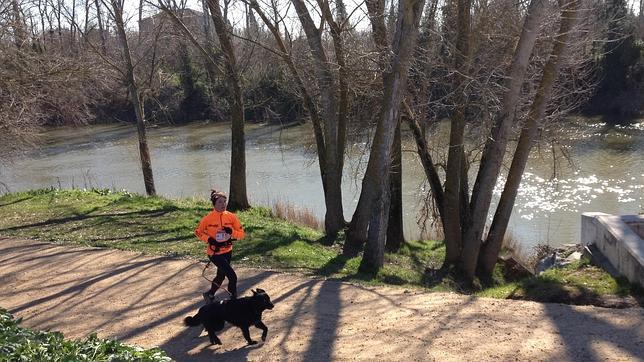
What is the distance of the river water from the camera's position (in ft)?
63.9

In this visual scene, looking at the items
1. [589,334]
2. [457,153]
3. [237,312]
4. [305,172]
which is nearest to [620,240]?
[589,334]

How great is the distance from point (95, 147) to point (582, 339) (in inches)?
1337

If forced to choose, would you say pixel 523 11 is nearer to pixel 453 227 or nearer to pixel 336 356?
pixel 453 227

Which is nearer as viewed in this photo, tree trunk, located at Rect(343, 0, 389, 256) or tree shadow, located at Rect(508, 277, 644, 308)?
tree shadow, located at Rect(508, 277, 644, 308)

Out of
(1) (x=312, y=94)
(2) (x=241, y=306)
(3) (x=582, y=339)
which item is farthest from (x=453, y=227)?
(2) (x=241, y=306)

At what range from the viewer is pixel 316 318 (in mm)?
7863

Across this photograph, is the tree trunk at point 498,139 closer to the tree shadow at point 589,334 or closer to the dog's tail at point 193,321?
the tree shadow at point 589,334

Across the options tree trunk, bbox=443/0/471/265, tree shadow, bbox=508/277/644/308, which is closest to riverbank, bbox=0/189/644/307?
tree shadow, bbox=508/277/644/308

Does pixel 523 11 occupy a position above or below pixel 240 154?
above

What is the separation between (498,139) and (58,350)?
27.0 ft

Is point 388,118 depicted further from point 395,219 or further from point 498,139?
point 395,219

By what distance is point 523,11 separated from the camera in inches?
451

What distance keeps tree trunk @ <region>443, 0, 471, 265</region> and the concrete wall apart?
7.51 feet

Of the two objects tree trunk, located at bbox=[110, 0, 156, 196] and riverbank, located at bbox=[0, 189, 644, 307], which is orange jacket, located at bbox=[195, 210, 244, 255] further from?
tree trunk, located at bbox=[110, 0, 156, 196]
